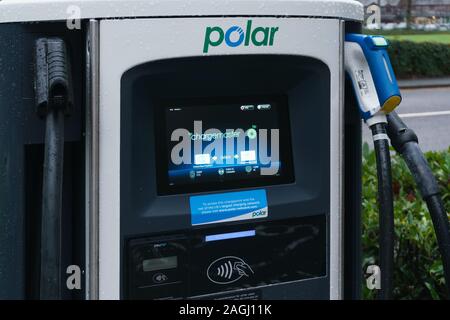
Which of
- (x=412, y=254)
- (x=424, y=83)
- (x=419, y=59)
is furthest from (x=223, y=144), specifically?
(x=419, y=59)

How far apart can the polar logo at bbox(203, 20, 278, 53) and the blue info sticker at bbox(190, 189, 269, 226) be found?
1.25ft

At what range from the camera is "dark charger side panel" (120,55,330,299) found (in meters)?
2.14

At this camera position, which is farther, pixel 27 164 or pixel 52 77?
pixel 27 164

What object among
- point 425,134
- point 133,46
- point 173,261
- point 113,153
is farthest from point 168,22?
point 425,134

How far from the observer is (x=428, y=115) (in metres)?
14.8

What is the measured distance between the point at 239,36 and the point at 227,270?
605 millimetres

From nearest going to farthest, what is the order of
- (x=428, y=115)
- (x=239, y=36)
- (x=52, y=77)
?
(x=52, y=77) → (x=239, y=36) → (x=428, y=115)

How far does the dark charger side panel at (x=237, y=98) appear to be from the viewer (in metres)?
2.14

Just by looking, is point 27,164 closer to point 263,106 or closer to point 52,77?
point 52,77

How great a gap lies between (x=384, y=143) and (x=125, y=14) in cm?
75

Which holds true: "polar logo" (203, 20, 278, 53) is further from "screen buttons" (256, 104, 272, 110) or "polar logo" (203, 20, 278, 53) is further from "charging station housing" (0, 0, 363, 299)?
"screen buttons" (256, 104, 272, 110)

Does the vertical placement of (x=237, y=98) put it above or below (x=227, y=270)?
above

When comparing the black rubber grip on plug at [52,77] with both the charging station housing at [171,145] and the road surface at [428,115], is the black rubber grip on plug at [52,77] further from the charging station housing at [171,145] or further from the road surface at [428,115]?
the road surface at [428,115]
